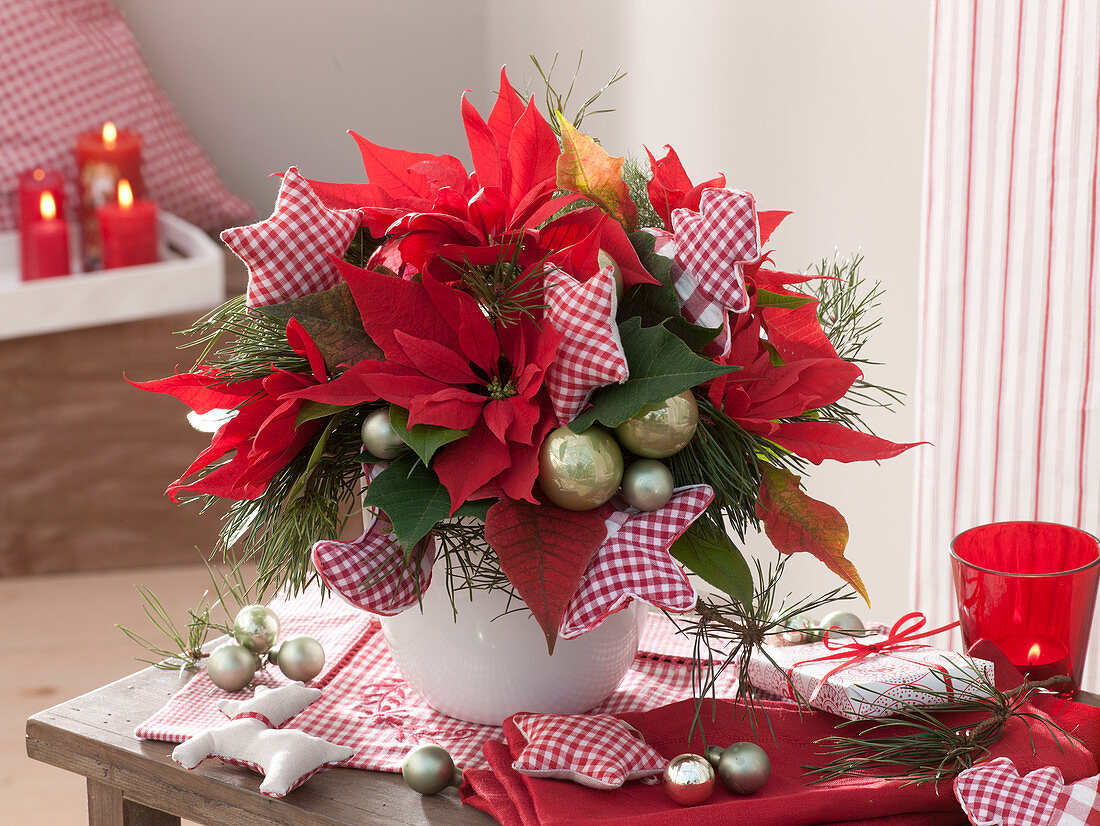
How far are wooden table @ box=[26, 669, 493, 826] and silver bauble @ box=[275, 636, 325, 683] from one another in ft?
0.23

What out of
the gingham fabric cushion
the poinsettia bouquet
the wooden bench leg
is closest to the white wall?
the poinsettia bouquet

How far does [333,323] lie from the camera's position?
1.92 feet

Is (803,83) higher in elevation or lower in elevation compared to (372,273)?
higher

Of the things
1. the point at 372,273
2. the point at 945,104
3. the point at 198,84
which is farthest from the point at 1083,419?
the point at 198,84

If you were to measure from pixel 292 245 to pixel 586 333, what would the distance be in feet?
0.53

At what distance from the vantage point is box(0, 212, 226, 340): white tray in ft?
5.78

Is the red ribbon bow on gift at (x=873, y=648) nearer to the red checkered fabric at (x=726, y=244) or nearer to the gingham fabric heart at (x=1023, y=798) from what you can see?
the gingham fabric heart at (x=1023, y=798)

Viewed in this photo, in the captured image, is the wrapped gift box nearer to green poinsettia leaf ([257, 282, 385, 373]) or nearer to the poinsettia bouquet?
the poinsettia bouquet

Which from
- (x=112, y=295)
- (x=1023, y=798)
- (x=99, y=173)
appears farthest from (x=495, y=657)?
(x=99, y=173)

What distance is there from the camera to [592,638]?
640 millimetres

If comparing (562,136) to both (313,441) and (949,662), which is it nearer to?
(313,441)

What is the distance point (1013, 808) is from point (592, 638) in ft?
0.74

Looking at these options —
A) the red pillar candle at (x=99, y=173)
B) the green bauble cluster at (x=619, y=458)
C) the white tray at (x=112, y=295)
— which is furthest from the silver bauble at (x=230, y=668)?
the red pillar candle at (x=99, y=173)

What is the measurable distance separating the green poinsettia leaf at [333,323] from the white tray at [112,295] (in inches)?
51.2
